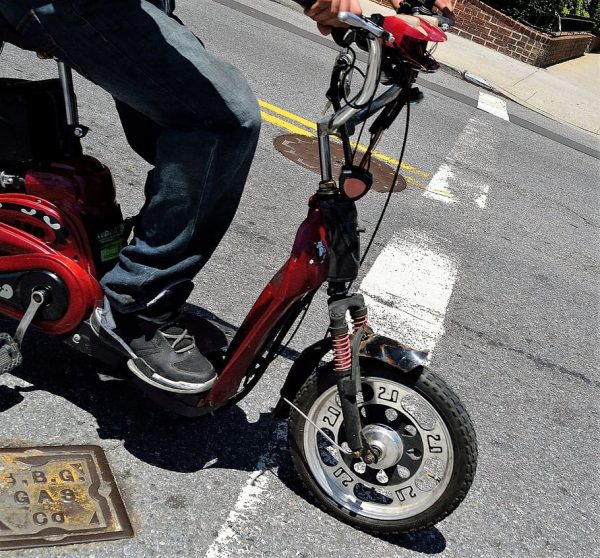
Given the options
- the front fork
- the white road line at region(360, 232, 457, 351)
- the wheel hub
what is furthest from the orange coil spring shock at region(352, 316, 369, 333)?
the white road line at region(360, 232, 457, 351)

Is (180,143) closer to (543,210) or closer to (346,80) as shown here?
(346,80)

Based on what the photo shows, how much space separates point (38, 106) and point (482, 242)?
3771 mm

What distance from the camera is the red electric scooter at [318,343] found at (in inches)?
103

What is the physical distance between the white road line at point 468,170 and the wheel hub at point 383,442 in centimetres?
393

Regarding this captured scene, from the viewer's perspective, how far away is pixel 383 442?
2.77 metres

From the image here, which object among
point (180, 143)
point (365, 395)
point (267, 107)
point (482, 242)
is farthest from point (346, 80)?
point (267, 107)

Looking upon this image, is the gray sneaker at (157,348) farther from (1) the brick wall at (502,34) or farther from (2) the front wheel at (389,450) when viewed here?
(1) the brick wall at (502,34)

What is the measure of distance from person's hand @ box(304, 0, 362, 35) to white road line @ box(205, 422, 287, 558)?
1.57 m

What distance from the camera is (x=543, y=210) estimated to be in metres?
7.14

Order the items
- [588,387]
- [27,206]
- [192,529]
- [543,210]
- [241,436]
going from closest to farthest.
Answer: [192,529] → [27,206] → [241,436] → [588,387] → [543,210]

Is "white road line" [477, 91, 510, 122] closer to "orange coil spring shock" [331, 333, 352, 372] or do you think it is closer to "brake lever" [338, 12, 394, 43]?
"orange coil spring shock" [331, 333, 352, 372]

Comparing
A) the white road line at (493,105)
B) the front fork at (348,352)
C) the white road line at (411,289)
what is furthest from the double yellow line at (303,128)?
the front fork at (348,352)

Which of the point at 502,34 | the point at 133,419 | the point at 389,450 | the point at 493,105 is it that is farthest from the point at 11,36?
the point at 502,34

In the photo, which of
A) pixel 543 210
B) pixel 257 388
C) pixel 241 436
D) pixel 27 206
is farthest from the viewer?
pixel 543 210
